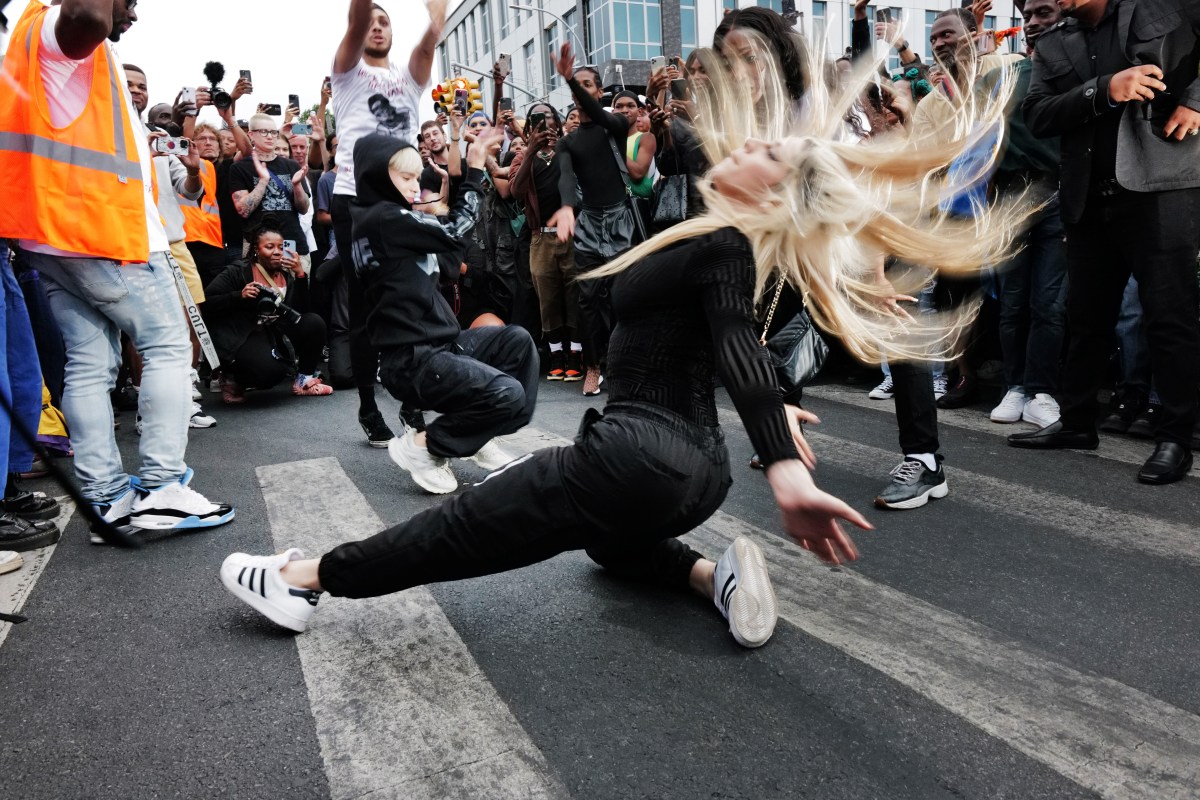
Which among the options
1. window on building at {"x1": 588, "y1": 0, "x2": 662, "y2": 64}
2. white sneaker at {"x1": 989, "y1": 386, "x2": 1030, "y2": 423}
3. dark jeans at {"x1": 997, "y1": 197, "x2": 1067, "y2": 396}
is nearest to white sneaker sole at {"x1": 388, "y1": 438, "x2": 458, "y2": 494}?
white sneaker at {"x1": 989, "y1": 386, "x2": 1030, "y2": 423}

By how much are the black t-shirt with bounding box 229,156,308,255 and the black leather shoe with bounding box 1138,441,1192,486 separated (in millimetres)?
7001

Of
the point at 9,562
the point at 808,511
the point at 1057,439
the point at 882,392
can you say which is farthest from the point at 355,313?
the point at 1057,439

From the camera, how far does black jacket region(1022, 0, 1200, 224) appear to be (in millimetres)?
3885

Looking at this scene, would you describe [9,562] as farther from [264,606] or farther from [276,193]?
[276,193]

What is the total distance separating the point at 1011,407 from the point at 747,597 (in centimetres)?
369

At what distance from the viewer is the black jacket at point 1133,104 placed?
3885 mm

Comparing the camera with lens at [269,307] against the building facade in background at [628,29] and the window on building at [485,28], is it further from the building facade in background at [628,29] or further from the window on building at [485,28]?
the window on building at [485,28]

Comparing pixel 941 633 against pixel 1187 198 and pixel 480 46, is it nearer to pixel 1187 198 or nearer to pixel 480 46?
pixel 1187 198

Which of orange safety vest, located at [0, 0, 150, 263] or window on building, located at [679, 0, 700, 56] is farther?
window on building, located at [679, 0, 700, 56]

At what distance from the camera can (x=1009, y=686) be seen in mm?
2191

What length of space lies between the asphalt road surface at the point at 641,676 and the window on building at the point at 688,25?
3911cm

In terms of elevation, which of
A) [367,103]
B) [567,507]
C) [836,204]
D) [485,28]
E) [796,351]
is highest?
[485,28]

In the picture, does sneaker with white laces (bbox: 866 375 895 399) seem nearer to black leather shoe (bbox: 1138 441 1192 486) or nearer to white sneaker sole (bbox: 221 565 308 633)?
black leather shoe (bbox: 1138 441 1192 486)

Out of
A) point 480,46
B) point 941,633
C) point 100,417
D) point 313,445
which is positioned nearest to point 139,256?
point 100,417
